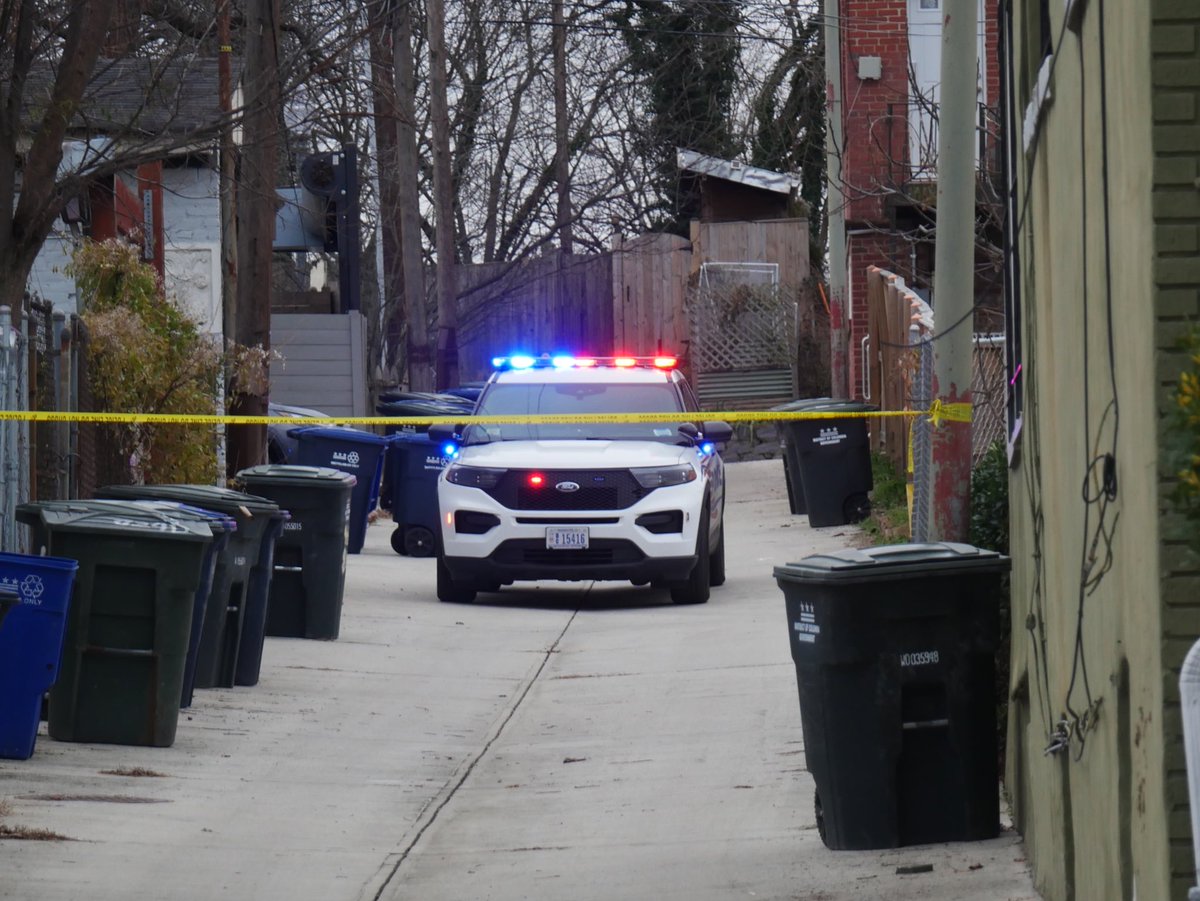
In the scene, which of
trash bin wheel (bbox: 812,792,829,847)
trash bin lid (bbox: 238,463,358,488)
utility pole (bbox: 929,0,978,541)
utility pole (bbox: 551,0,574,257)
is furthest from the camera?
utility pole (bbox: 551,0,574,257)

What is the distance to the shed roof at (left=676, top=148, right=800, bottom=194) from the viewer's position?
34.5 metres

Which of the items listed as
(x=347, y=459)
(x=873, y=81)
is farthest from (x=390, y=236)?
(x=347, y=459)

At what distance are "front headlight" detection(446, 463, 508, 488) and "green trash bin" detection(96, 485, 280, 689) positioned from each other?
3366 millimetres

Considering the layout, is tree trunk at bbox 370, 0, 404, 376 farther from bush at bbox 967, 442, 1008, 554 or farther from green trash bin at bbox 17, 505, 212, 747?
green trash bin at bbox 17, 505, 212, 747

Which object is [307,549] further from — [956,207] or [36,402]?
[956,207]

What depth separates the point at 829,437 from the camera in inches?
734

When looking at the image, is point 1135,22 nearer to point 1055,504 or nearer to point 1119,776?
point 1119,776

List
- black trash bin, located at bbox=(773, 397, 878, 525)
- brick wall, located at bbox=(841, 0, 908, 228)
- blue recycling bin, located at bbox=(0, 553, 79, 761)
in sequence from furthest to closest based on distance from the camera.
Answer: brick wall, located at bbox=(841, 0, 908, 228) → black trash bin, located at bbox=(773, 397, 878, 525) → blue recycling bin, located at bbox=(0, 553, 79, 761)

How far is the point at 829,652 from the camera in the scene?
6.44 metres

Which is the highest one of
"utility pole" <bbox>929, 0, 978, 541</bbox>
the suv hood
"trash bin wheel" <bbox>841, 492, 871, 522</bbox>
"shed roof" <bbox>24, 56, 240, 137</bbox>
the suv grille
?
"shed roof" <bbox>24, 56, 240, 137</bbox>

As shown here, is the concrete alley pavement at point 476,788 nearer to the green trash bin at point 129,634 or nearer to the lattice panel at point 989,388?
the green trash bin at point 129,634

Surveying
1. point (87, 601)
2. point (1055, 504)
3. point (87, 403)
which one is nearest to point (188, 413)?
point (87, 403)

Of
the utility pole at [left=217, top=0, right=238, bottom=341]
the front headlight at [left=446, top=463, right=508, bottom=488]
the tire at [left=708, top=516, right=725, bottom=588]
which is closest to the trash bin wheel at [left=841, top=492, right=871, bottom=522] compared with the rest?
the tire at [left=708, top=516, right=725, bottom=588]

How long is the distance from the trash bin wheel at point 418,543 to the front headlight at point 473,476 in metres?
3.90
